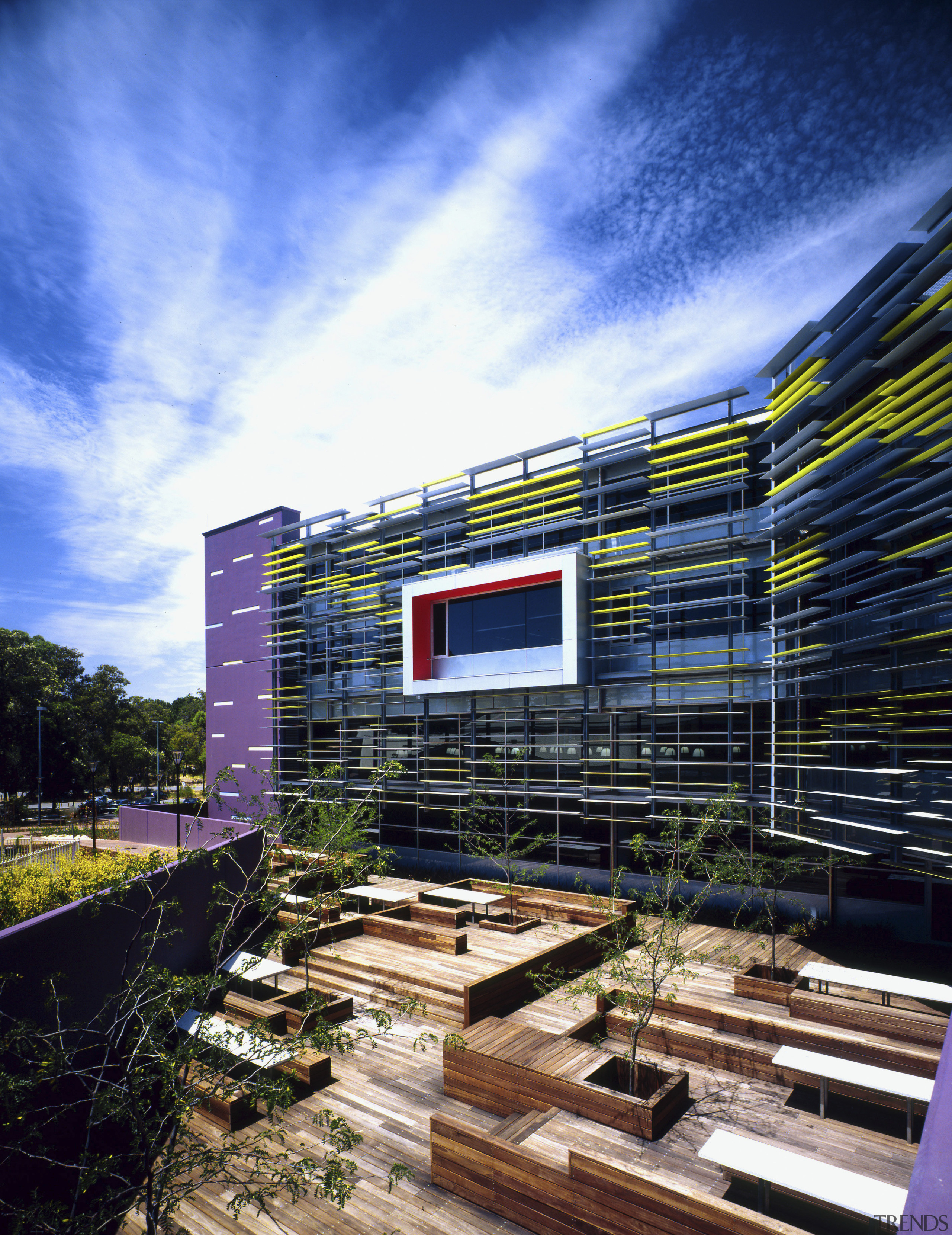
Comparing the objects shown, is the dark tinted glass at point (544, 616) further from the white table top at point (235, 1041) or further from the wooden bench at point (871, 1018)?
the white table top at point (235, 1041)

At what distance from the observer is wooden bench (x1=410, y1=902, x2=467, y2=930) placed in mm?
15711

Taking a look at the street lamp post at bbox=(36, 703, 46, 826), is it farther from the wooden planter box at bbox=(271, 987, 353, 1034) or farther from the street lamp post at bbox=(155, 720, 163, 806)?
the wooden planter box at bbox=(271, 987, 353, 1034)

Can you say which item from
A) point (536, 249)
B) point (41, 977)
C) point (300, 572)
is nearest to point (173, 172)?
point (536, 249)

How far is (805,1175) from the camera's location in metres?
6.22

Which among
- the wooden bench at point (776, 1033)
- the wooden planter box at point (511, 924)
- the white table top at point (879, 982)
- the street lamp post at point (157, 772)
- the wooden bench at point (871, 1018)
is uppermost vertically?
the white table top at point (879, 982)

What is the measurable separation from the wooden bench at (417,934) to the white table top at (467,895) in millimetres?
732

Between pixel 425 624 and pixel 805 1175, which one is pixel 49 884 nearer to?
pixel 805 1175

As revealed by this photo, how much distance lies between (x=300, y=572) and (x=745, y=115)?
2073 centimetres

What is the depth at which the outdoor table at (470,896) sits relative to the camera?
15.9m

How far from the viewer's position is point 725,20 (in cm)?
996

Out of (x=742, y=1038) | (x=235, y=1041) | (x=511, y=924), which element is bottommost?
(x=511, y=924)

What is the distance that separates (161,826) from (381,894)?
53.4ft

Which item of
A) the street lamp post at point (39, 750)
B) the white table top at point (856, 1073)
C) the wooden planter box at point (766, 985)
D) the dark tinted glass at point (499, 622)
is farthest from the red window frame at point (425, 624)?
the street lamp post at point (39, 750)

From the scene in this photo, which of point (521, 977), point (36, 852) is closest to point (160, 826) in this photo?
point (36, 852)
